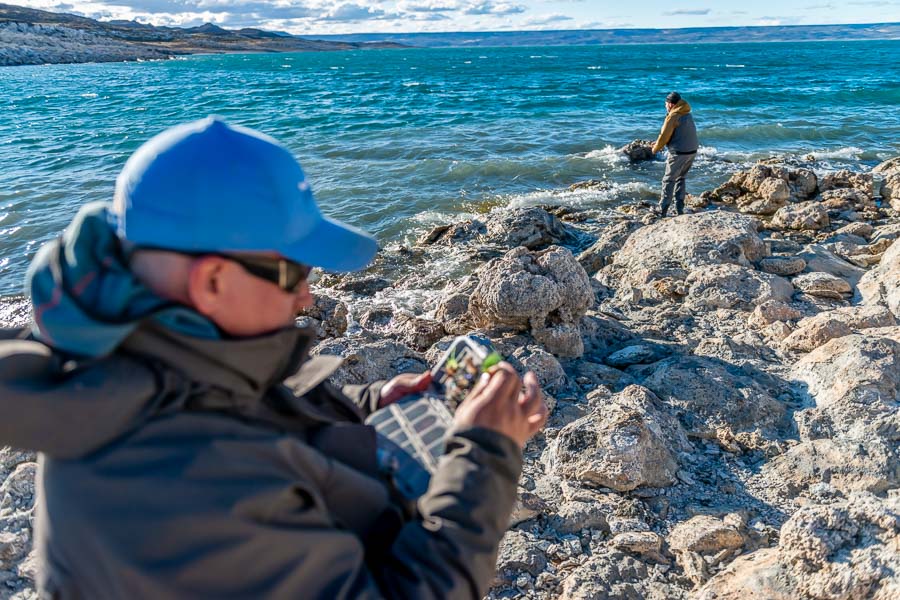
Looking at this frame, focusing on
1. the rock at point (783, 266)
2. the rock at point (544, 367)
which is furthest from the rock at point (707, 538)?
the rock at point (783, 266)

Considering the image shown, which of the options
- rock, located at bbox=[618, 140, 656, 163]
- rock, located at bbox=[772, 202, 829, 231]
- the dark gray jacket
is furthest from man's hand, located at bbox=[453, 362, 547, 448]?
rock, located at bbox=[618, 140, 656, 163]

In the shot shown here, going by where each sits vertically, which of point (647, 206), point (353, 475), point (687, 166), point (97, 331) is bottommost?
point (647, 206)

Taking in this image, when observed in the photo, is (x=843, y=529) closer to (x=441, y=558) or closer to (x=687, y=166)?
(x=441, y=558)

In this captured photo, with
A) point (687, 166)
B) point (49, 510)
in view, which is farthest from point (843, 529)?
point (687, 166)

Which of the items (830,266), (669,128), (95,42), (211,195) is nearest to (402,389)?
(211,195)

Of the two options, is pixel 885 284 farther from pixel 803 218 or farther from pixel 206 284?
pixel 206 284

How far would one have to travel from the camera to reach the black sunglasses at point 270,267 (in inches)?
41.0

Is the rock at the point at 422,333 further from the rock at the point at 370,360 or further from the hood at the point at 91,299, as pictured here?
the hood at the point at 91,299

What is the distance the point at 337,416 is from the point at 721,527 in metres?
1.99

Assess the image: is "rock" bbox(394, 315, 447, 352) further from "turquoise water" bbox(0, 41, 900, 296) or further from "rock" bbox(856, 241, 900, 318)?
"turquoise water" bbox(0, 41, 900, 296)

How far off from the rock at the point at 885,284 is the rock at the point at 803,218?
3235 millimetres

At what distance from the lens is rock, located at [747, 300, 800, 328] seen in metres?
4.95

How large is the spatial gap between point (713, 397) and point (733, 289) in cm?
214

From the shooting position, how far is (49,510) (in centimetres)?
93
